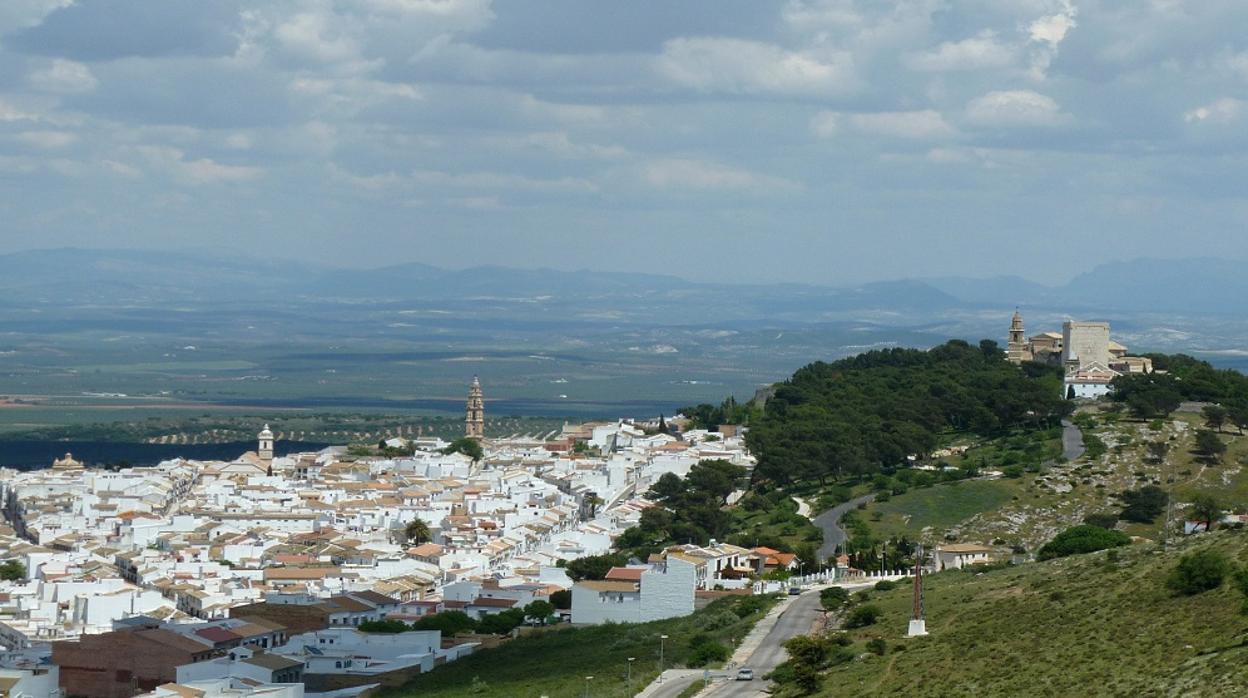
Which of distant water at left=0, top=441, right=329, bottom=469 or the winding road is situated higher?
the winding road

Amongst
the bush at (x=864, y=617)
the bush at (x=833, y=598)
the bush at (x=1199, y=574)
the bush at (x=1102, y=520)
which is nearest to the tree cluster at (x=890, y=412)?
the bush at (x=1102, y=520)

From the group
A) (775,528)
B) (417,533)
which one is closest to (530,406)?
(417,533)

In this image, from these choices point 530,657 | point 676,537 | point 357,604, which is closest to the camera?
point 530,657

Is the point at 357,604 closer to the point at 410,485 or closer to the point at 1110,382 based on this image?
the point at 410,485

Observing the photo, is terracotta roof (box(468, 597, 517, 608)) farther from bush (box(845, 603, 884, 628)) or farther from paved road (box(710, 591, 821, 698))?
bush (box(845, 603, 884, 628))

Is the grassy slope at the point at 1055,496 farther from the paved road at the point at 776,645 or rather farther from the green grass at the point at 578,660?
the green grass at the point at 578,660

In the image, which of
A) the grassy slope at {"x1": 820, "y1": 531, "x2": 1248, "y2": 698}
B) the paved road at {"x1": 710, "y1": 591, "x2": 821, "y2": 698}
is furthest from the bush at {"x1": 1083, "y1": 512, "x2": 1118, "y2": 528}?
the grassy slope at {"x1": 820, "y1": 531, "x2": 1248, "y2": 698}

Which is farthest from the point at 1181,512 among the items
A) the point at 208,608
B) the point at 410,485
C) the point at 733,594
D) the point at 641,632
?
the point at 410,485
